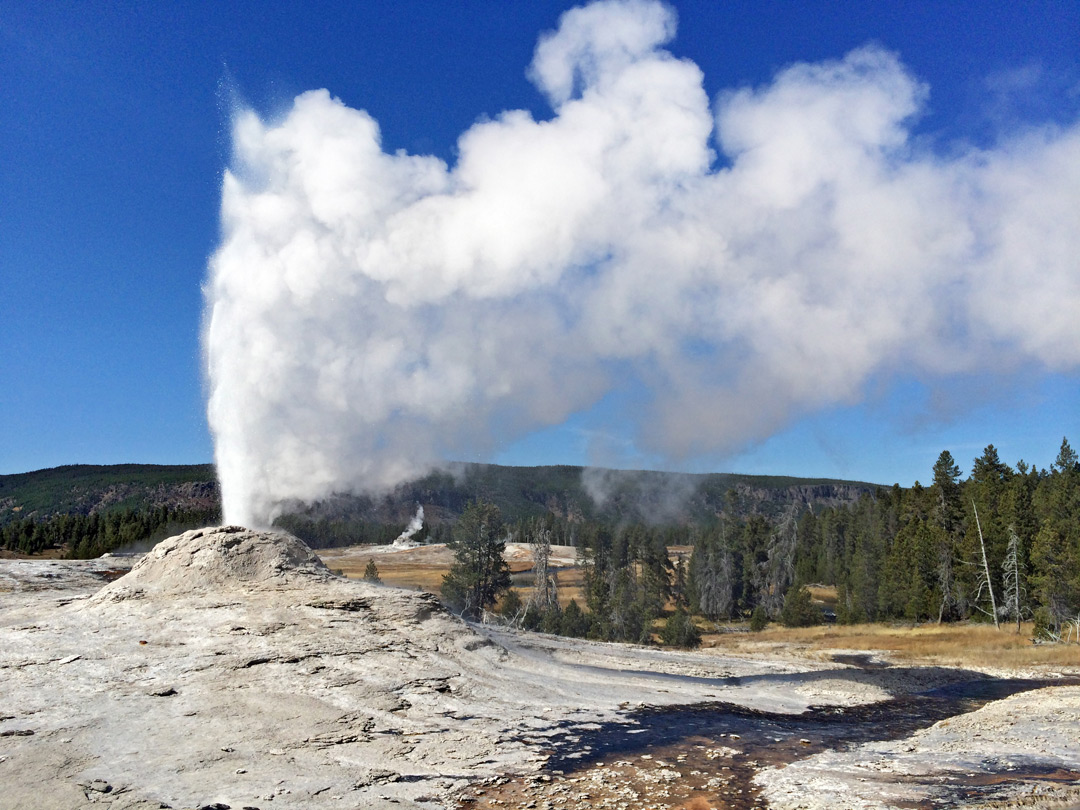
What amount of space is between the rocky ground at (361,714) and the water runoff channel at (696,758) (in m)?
0.07

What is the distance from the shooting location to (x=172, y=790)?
35.2 feet

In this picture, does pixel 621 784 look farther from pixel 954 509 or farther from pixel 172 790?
pixel 954 509

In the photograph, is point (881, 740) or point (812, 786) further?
point (881, 740)

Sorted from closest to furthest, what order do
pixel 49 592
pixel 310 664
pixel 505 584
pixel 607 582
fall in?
1. pixel 310 664
2. pixel 49 592
3. pixel 505 584
4. pixel 607 582

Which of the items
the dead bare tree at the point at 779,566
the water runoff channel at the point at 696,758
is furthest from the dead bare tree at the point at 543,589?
the water runoff channel at the point at 696,758

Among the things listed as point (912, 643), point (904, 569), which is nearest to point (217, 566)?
point (912, 643)

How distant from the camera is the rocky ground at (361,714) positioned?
11.1 metres

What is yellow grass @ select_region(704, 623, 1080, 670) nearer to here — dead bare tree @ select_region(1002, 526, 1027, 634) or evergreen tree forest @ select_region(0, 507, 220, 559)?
dead bare tree @ select_region(1002, 526, 1027, 634)

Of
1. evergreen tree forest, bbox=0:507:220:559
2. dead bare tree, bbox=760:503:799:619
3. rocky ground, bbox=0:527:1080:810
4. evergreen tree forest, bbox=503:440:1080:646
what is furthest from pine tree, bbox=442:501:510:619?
evergreen tree forest, bbox=0:507:220:559

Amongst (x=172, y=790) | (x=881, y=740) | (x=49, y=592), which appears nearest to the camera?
(x=172, y=790)

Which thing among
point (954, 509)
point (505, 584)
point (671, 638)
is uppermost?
point (954, 509)

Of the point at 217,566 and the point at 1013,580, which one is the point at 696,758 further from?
the point at 1013,580

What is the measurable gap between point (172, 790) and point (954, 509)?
7277cm

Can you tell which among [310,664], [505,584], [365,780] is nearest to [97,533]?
[505,584]
